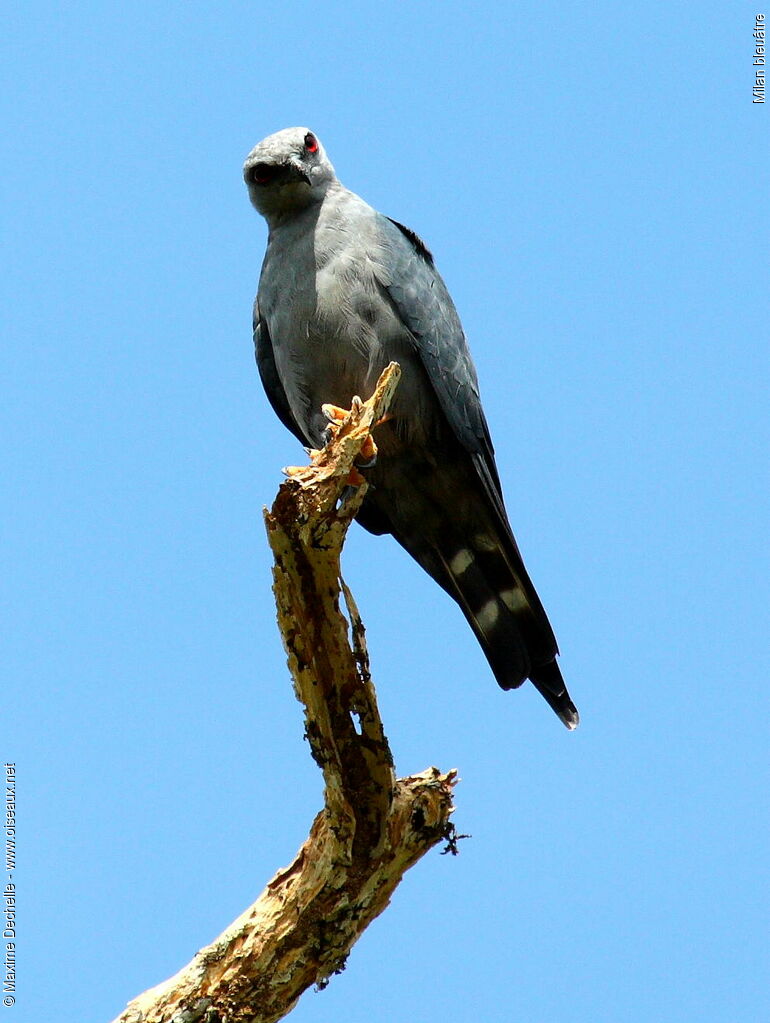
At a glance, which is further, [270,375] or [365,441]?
[270,375]

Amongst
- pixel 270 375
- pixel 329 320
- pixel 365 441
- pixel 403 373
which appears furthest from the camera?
pixel 270 375

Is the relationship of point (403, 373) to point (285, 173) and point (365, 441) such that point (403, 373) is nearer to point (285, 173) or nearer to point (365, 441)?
point (365, 441)

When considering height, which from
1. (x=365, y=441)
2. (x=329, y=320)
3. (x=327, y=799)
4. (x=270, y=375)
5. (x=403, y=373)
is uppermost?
(x=270, y=375)

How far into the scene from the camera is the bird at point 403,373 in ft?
22.2

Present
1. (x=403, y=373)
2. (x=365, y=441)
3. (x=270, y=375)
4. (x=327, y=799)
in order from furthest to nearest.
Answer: (x=270, y=375), (x=403, y=373), (x=365, y=441), (x=327, y=799)

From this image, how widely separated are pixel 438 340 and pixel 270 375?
134cm

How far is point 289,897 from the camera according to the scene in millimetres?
5191

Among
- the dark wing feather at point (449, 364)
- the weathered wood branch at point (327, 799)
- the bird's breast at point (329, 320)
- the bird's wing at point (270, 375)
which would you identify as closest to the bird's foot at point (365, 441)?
the weathered wood branch at point (327, 799)

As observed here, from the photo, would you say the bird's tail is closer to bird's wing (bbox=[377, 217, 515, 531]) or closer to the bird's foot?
bird's wing (bbox=[377, 217, 515, 531])

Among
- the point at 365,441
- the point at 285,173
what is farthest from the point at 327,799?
the point at 285,173

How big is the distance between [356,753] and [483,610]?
2.23m

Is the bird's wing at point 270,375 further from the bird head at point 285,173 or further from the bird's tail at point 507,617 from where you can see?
the bird's tail at point 507,617

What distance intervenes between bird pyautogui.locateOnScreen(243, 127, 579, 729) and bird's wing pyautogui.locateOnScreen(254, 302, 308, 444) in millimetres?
33

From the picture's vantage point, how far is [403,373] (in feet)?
22.6
